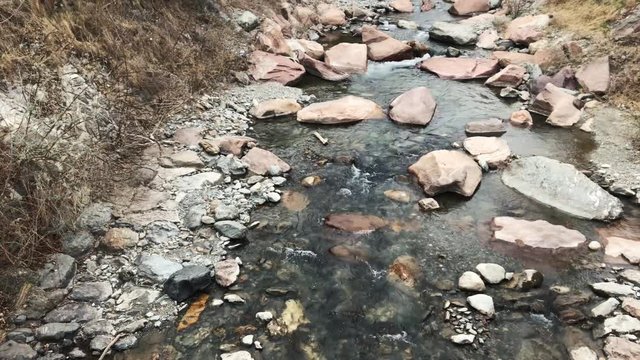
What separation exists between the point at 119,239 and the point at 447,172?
409 cm

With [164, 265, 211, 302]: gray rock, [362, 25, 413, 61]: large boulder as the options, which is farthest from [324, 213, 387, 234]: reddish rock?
[362, 25, 413, 61]: large boulder

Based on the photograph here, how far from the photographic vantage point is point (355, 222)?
18.4 ft

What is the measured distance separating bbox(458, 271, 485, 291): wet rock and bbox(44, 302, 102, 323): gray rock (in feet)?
11.4

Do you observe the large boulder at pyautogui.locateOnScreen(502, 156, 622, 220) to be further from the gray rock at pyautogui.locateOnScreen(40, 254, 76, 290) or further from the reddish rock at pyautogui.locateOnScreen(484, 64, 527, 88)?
the gray rock at pyautogui.locateOnScreen(40, 254, 76, 290)

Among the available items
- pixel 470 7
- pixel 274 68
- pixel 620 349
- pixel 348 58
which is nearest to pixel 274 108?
pixel 274 68

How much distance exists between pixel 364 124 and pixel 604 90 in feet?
14.0

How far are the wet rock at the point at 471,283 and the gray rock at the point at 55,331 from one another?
3603mm

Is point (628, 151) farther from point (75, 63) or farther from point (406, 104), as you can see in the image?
point (75, 63)

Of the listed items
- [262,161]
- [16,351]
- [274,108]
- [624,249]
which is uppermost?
[624,249]

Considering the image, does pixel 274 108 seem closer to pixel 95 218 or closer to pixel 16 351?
pixel 95 218

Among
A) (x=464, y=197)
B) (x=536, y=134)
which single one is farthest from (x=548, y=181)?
(x=536, y=134)

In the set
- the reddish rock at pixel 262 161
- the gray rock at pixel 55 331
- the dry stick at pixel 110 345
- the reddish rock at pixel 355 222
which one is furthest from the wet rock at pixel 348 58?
the gray rock at pixel 55 331

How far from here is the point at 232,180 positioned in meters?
6.25

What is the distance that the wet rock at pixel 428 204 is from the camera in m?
5.83
